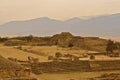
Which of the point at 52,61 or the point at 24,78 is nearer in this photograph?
the point at 24,78

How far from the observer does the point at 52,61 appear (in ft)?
111

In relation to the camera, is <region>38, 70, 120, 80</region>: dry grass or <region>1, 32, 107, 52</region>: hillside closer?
<region>38, 70, 120, 80</region>: dry grass

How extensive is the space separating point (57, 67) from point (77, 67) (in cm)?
175

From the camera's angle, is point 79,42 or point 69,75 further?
point 79,42

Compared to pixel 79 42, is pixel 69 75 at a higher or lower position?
lower

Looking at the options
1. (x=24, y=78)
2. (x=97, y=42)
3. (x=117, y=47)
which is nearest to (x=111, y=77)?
(x=24, y=78)

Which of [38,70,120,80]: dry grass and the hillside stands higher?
the hillside

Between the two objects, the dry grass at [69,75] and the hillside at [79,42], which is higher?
the hillside at [79,42]

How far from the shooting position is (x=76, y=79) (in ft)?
91.9

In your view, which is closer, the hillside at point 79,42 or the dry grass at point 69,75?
the dry grass at point 69,75

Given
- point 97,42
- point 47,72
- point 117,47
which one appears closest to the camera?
point 47,72

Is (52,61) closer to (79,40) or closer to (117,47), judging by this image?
(117,47)

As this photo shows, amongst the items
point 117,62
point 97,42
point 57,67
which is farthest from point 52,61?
point 97,42

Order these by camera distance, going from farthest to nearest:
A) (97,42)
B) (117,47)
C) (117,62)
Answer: (97,42), (117,47), (117,62)
